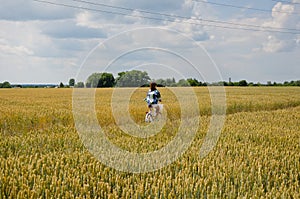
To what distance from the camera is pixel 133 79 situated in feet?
33.0

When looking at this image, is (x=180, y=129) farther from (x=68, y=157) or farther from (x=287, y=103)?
(x=287, y=103)

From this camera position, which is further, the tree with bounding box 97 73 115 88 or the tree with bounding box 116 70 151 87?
the tree with bounding box 97 73 115 88

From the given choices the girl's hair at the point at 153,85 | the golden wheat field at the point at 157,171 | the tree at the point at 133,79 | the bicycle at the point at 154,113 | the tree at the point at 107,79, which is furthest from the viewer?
the tree at the point at 107,79

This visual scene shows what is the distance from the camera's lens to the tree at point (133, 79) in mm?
10016

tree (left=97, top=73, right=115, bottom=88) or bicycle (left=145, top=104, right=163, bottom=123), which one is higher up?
tree (left=97, top=73, right=115, bottom=88)

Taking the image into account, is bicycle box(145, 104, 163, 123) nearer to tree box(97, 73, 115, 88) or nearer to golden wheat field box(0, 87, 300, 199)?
golden wheat field box(0, 87, 300, 199)

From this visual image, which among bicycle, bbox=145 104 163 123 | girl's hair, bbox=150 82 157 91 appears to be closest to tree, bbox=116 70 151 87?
girl's hair, bbox=150 82 157 91

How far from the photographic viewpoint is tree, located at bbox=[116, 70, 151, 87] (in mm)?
10016

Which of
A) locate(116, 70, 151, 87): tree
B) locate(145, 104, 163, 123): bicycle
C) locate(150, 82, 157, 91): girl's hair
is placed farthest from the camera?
locate(145, 104, 163, 123): bicycle

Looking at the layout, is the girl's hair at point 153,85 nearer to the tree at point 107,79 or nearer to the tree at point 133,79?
the tree at point 133,79

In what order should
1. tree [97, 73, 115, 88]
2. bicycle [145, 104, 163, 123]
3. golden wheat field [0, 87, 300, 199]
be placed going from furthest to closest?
tree [97, 73, 115, 88], bicycle [145, 104, 163, 123], golden wheat field [0, 87, 300, 199]

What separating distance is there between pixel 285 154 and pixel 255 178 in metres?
2.10

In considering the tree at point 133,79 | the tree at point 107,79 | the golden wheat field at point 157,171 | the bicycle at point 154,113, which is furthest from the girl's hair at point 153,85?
the golden wheat field at point 157,171

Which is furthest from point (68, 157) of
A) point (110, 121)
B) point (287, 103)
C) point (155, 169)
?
point (287, 103)
